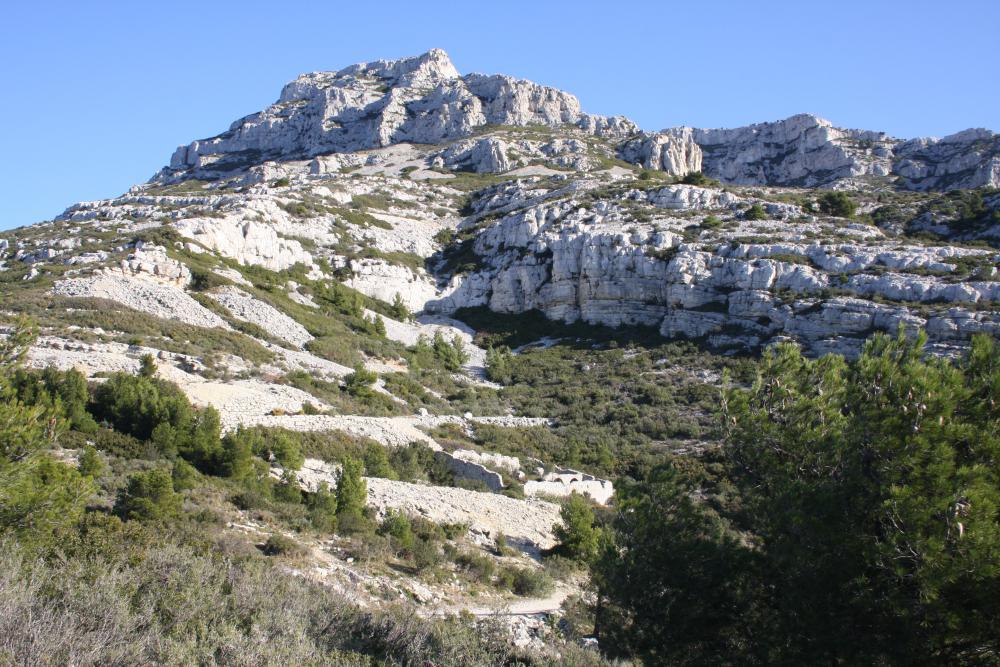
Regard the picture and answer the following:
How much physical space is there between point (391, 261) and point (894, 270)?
35101 millimetres

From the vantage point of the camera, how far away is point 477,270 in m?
51.5

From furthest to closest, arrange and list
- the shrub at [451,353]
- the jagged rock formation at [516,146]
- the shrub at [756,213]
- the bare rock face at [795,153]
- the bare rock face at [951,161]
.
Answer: the bare rock face at [795,153] < the jagged rock formation at [516,146] < the bare rock face at [951,161] < the shrub at [756,213] < the shrub at [451,353]

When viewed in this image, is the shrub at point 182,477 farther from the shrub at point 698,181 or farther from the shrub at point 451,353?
the shrub at point 698,181

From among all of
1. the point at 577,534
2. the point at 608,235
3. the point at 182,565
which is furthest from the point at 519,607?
the point at 608,235

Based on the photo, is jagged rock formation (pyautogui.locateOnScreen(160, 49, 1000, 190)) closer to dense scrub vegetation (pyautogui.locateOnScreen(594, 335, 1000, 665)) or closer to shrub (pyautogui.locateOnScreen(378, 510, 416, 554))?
shrub (pyautogui.locateOnScreen(378, 510, 416, 554))

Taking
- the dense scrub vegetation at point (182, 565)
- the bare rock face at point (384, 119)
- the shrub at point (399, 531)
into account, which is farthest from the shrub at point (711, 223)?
the bare rock face at point (384, 119)

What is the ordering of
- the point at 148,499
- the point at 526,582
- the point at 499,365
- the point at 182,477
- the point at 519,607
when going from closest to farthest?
1. the point at 148,499
2. the point at 519,607
3. the point at 182,477
4. the point at 526,582
5. the point at 499,365

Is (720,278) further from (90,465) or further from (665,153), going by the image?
(665,153)

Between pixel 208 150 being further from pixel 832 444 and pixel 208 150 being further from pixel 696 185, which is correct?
pixel 832 444

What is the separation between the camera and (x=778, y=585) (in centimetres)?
723

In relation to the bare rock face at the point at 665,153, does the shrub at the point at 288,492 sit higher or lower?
lower

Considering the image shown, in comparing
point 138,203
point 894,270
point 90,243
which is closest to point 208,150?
point 138,203

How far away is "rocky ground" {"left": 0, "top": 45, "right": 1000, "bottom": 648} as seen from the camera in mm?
22359

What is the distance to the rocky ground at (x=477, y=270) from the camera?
22359mm
